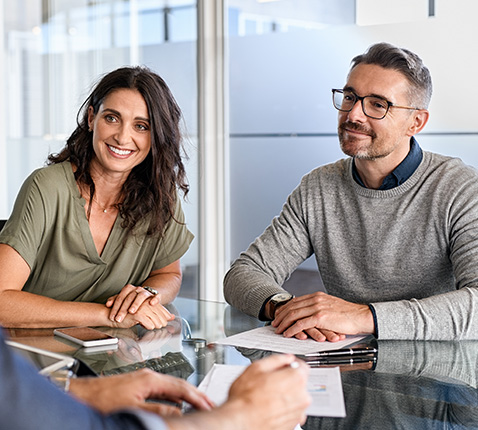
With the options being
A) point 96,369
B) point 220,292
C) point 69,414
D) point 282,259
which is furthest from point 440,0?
point 69,414

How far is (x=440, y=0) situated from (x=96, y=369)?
9.50 feet

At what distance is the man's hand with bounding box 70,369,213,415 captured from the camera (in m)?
1.10

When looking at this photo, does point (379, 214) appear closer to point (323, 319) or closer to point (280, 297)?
point (280, 297)

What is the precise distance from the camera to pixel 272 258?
2357mm

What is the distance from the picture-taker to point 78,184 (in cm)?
229

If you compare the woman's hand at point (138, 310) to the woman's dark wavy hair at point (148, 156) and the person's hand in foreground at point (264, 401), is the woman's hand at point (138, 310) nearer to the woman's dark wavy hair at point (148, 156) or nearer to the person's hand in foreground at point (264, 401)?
the woman's dark wavy hair at point (148, 156)

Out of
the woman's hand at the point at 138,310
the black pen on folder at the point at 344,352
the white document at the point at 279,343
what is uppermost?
the woman's hand at the point at 138,310

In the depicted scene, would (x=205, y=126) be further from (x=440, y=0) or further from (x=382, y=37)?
(x=440, y=0)

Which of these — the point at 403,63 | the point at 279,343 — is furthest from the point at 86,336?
the point at 403,63

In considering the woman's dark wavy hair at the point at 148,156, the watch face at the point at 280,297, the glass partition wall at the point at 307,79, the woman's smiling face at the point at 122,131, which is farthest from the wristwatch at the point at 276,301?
the glass partition wall at the point at 307,79

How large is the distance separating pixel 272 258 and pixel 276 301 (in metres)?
0.37

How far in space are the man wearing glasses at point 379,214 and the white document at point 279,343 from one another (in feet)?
0.68

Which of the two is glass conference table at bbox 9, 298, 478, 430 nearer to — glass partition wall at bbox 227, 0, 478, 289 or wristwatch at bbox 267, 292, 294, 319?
wristwatch at bbox 267, 292, 294, 319

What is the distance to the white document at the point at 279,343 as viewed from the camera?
1686 mm
